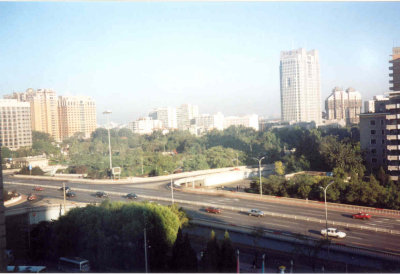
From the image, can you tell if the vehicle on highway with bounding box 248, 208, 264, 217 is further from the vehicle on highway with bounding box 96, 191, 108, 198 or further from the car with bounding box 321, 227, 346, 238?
the vehicle on highway with bounding box 96, 191, 108, 198

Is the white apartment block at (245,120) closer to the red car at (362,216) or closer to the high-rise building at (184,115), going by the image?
the high-rise building at (184,115)

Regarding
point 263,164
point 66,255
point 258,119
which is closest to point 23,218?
point 66,255

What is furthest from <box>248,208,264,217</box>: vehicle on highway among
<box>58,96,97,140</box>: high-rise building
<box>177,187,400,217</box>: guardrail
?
<box>58,96,97,140</box>: high-rise building

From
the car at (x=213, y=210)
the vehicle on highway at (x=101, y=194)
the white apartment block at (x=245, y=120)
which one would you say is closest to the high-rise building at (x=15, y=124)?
the vehicle on highway at (x=101, y=194)

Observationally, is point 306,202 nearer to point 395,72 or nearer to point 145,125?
point 395,72

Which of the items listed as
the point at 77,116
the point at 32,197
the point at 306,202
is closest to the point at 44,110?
the point at 77,116

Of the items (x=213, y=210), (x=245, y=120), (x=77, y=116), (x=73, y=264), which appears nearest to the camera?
(x=73, y=264)
